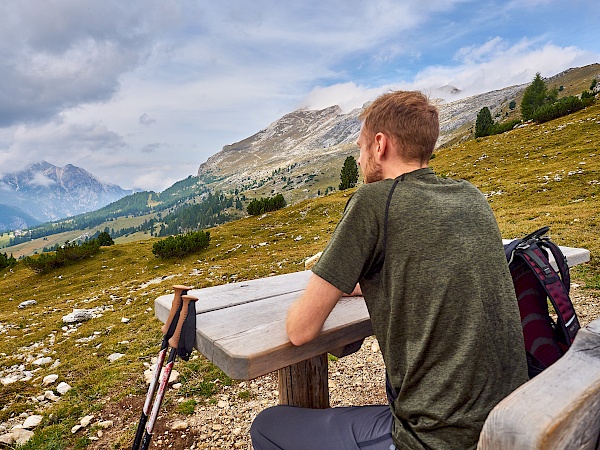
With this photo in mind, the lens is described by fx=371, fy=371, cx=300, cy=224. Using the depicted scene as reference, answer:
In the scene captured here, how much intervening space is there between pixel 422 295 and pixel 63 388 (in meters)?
7.31

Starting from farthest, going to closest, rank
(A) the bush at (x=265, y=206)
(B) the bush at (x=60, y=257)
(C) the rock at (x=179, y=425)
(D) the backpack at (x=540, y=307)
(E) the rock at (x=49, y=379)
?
(A) the bush at (x=265, y=206)
(B) the bush at (x=60, y=257)
(E) the rock at (x=49, y=379)
(C) the rock at (x=179, y=425)
(D) the backpack at (x=540, y=307)

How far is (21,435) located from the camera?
5.26 metres

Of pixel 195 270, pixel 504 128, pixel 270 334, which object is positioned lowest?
pixel 195 270

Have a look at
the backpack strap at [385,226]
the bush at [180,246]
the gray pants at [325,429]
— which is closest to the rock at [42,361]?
the gray pants at [325,429]

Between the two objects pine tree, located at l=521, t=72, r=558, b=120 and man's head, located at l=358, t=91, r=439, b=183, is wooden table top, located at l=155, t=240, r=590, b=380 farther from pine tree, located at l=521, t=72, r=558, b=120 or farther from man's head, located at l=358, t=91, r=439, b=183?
pine tree, located at l=521, t=72, r=558, b=120

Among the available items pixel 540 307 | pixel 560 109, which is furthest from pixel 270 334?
pixel 560 109

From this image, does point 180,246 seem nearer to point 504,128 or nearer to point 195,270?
point 195,270

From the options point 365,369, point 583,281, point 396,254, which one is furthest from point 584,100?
point 396,254

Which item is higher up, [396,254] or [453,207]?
[453,207]

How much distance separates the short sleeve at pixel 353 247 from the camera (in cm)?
214

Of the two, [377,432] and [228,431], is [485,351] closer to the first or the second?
[377,432]

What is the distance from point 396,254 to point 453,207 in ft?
1.44

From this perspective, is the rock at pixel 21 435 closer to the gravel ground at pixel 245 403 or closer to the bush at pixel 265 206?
the gravel ground at pixel 245 403

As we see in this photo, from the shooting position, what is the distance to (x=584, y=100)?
152 feet
